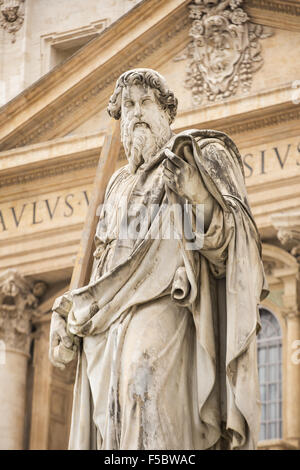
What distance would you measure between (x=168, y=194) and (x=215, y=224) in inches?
8.9

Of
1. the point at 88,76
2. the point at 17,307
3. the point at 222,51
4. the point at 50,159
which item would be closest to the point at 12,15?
the point at 88,76

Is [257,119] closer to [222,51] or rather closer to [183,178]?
[222,51]

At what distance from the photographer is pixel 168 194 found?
5.68m

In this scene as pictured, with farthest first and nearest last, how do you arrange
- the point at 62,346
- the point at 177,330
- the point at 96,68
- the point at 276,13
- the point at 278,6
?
the point at 96,68, the point at 276,13, the point at 278,6, the point at 62,346, the point at 177,330

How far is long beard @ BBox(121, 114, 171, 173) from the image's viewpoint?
614 cm

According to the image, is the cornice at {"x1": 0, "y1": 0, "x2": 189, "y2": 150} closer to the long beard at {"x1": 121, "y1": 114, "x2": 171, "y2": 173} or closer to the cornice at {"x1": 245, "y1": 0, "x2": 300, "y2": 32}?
the cornice at {"x1": 245, "y1": 0, "x2": 300, "y2": 32}

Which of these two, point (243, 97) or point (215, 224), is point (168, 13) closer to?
point (243, 97)

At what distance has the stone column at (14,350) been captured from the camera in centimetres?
2262

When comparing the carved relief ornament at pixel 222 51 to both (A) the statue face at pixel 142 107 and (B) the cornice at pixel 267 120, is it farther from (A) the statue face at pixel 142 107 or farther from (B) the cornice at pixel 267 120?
(A) the statue face at pixel 142 107

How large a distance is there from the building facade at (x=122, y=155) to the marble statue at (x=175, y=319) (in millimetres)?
14464

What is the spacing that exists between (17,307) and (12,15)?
5.84 meters

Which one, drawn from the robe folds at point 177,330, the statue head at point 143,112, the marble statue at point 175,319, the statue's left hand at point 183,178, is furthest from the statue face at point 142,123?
the statue's left hand at point 183,178

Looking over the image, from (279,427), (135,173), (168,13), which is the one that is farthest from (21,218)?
(135,173)

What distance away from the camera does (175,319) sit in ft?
18.6
